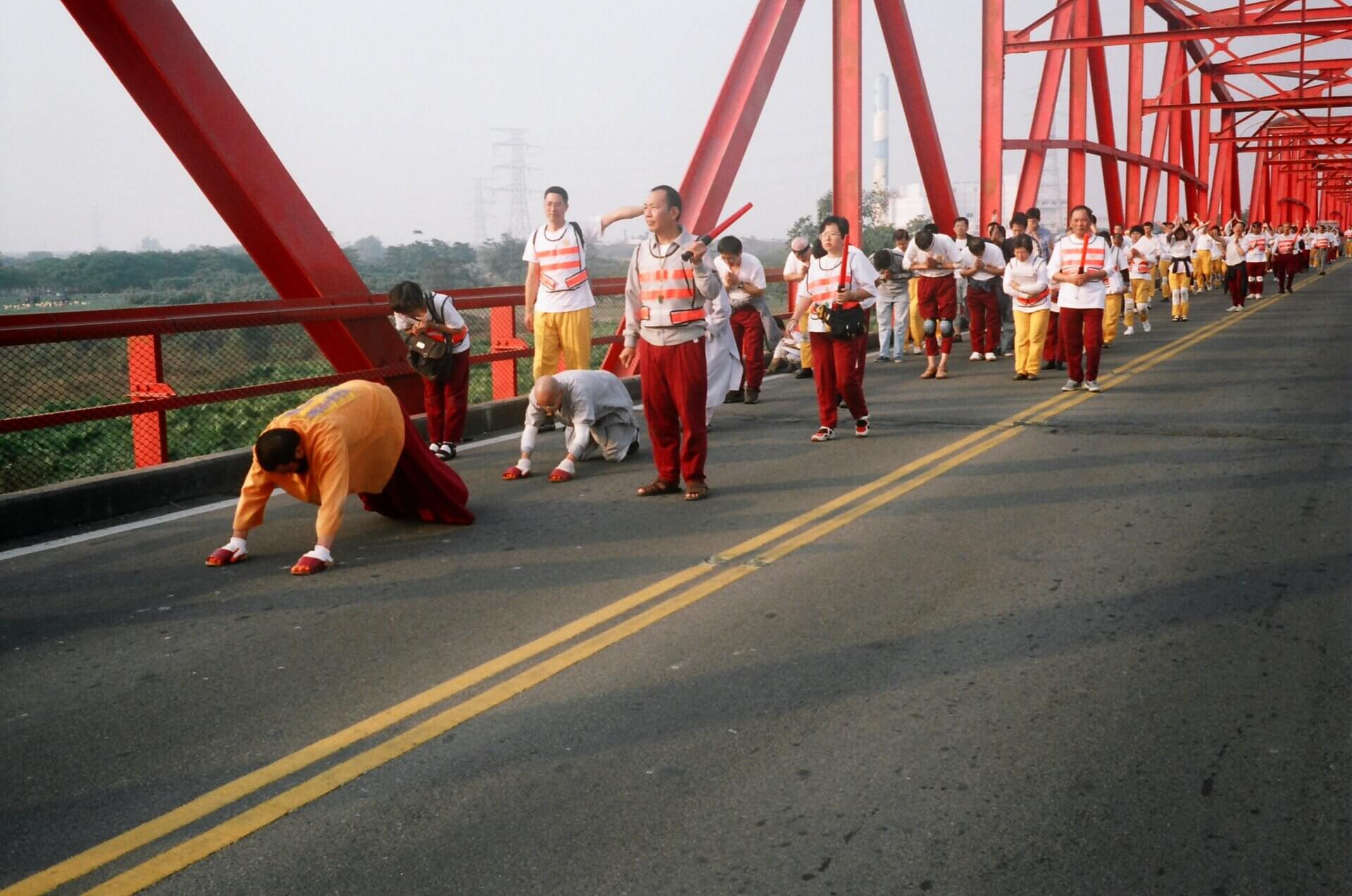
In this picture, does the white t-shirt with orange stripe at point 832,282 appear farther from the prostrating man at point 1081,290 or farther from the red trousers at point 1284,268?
the red trousers at point 1284,268

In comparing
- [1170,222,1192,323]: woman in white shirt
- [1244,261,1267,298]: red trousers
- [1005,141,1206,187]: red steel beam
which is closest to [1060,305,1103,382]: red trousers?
[1170,222,1192,323]: woman in white shirt

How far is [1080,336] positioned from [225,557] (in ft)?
29.4

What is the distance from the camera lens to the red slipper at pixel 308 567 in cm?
615

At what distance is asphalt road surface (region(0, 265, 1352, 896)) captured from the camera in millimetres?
3297

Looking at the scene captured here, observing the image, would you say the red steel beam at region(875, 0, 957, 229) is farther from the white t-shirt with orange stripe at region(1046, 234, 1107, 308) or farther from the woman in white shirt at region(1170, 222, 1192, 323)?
the white t-shirt with orange stripe at region(1046, 234, 1107, 308)

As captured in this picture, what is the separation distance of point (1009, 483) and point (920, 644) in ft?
11.1

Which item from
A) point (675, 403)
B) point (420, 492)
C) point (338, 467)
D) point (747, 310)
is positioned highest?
point (747, 310)

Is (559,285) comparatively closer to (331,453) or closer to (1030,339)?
(331,453)

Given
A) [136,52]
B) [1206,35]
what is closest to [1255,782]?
[136,52]

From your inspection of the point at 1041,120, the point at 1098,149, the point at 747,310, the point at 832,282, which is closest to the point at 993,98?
the point at 1041,120

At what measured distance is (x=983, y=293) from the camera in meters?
16.2

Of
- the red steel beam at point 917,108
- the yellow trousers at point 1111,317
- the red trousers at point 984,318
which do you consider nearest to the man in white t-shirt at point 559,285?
the red trousers at point 984,318

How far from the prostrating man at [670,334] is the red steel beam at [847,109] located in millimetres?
11161

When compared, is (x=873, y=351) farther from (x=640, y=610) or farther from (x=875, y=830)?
(x=875, y=830)
